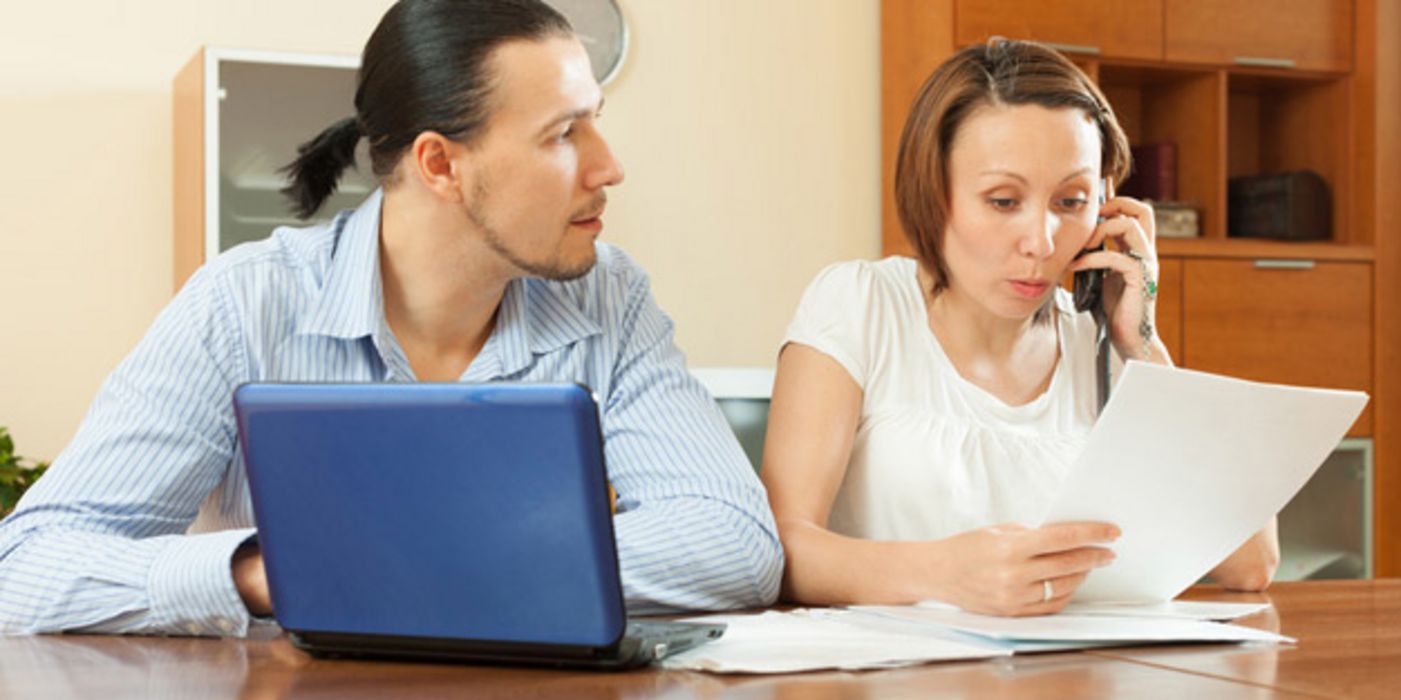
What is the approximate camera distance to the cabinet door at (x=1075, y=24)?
4094mm

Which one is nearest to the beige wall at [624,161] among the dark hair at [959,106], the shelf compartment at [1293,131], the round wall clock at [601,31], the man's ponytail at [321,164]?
the round wall clock at [601,31]

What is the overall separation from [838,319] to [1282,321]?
9.10 ft

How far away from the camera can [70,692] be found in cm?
102

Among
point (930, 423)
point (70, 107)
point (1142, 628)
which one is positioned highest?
point (70, 107)

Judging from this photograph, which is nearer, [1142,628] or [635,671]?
[635,671]

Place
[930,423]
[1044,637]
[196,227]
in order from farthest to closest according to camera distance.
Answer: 1. [196,227]
2. [930,423]
3. [1044,637]

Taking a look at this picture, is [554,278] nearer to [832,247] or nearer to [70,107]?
[70,107]

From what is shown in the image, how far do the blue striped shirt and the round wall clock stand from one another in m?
2.22

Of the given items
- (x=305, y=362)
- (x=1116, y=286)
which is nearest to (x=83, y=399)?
(x=305, y=362)

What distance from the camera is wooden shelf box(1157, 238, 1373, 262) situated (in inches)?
164

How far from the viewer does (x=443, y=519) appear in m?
1.03

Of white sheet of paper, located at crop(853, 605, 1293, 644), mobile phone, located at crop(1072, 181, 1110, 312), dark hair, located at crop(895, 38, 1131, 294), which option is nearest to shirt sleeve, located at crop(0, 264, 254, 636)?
white sheet of paper, located at crop(853, 605, 1293, 644)

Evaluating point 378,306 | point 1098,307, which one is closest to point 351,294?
point 378,306

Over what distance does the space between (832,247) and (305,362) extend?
8.91 ft
